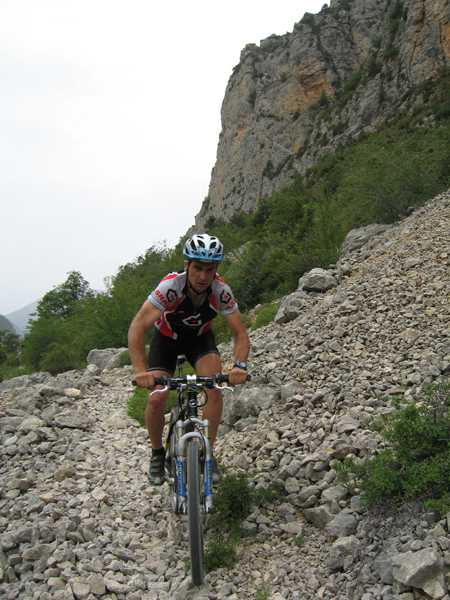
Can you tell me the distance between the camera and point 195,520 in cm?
258

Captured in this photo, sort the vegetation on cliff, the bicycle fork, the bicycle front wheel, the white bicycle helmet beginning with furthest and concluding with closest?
the vegetation on cliff
the white bicycle helmet
the bicycle fork
the bicycle front wheel

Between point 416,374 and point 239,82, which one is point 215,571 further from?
point 239,82

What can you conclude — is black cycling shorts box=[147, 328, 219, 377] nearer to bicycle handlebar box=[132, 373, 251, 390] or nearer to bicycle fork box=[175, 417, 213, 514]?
bicycle handlebar box=[132, 373, 251, 390]

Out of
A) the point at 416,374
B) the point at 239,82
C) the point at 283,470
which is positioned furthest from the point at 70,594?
the point at 239,82

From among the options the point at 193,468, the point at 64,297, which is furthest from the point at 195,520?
the point at 64,297

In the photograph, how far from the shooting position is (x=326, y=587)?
246 centimetres

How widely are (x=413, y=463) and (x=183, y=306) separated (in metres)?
2.24

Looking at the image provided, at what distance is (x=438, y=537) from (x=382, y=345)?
314 centimetres

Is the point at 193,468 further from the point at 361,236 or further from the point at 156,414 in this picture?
the point at 361,236

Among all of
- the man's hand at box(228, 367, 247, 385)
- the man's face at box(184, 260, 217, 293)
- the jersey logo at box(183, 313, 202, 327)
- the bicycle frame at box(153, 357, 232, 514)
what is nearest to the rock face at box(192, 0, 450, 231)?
the man's face at box(184, 260, 217, 293)

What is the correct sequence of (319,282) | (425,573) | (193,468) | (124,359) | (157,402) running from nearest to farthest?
(425,573)
(193,468)
(157,402)
(319,282)
(124,359)

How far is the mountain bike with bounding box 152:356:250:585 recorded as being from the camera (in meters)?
2.61

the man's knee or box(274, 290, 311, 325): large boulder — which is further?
box(274, 290, 311, 325): large boulder

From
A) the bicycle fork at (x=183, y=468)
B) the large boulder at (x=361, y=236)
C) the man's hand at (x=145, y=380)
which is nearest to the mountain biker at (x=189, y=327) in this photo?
the man's hand at (x=145, y=380)
